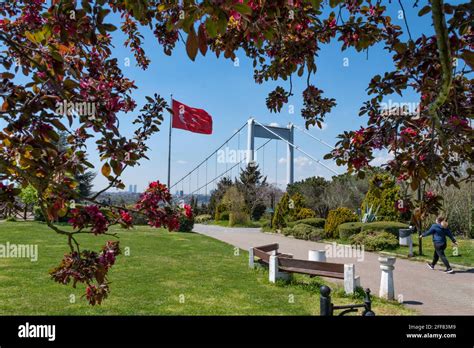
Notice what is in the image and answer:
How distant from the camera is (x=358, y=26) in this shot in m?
2.12

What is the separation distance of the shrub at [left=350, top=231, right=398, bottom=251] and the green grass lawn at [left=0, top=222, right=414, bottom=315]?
565cm

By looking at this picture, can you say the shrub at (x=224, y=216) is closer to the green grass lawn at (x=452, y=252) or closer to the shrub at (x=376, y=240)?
the shrub at (x=376, y=240)

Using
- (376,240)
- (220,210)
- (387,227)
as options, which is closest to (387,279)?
(376,240)

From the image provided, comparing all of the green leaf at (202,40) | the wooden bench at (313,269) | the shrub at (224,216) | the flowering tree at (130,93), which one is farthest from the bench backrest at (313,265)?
the shrub at (224,216)

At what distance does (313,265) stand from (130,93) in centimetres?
578

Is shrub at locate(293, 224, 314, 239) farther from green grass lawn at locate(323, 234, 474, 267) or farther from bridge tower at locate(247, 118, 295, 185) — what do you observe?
bridge tower at locate(247, 118, 295, 185)

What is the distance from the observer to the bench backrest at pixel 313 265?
22.9 feet

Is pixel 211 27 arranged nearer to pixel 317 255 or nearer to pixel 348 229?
pixel 317 255

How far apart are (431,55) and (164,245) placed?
42.7ft

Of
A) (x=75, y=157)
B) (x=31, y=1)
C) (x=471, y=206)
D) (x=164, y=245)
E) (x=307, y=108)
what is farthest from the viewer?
(x=471, y=206)

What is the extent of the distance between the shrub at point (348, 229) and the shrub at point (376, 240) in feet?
4.30
